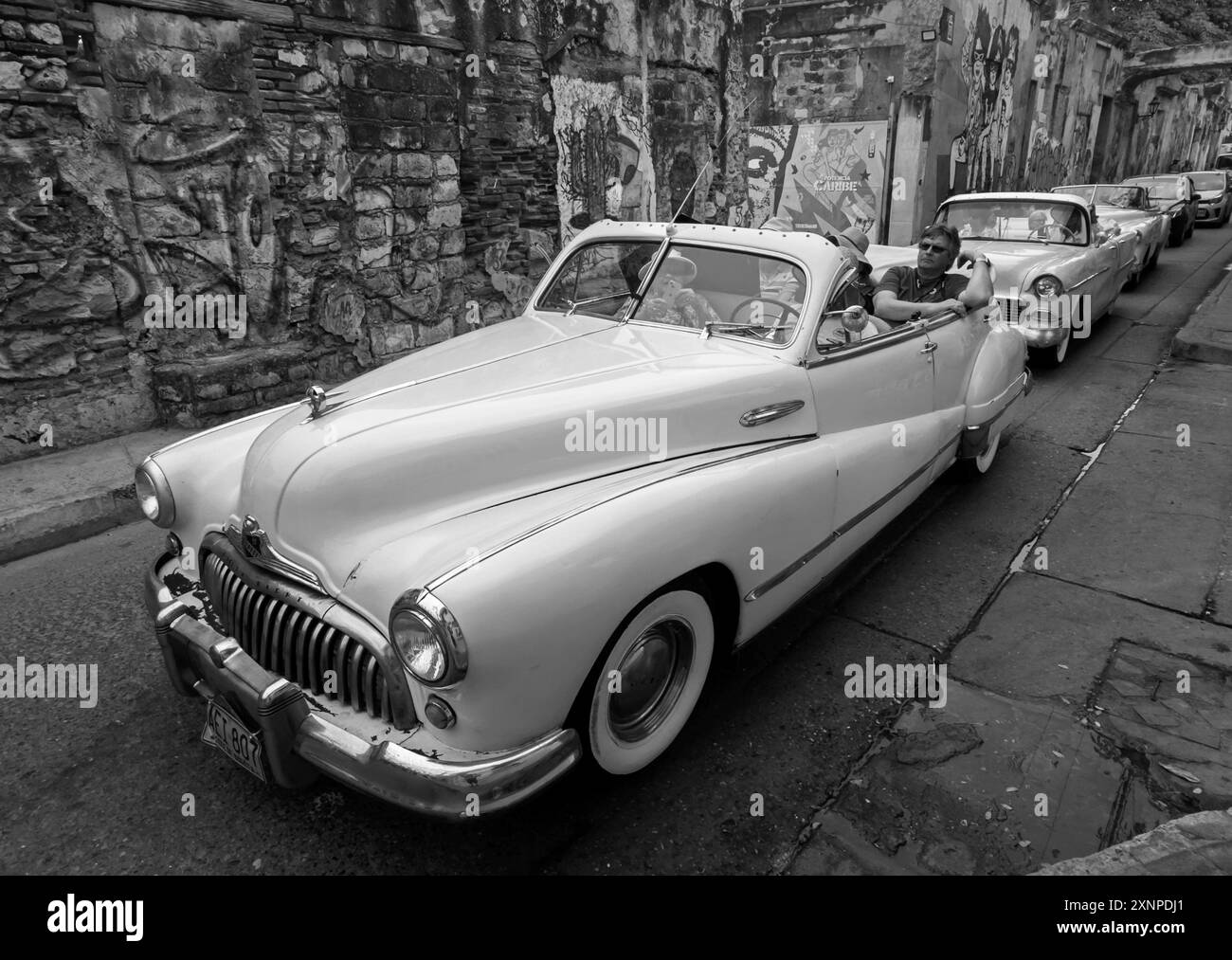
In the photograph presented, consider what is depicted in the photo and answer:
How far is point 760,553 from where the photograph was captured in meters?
2.66

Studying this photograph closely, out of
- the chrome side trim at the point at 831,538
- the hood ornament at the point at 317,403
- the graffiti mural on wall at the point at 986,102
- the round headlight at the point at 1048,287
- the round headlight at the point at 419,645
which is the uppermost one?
the graffiti mural on wall at the point at 986,102

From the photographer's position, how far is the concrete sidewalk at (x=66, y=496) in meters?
4.38

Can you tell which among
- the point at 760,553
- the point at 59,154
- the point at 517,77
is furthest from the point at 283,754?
the point at 517,77

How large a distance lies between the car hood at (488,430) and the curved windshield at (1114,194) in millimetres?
11558

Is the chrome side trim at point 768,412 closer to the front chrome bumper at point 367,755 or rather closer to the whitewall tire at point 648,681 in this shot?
the whitewall tire at point 648,681

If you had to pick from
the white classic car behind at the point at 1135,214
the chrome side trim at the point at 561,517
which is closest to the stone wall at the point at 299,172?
the chrome side trim at the point at 561,517

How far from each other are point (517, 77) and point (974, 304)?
5.14 metres

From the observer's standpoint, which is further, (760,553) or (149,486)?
(149,486)

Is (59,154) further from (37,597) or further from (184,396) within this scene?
(37,597)

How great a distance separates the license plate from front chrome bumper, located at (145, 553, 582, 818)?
1.2 inches

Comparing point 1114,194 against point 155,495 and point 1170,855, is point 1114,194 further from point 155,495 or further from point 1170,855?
point 155,495

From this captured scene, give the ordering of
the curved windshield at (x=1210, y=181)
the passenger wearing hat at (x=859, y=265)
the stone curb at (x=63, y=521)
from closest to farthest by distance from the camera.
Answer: the passenger wearing hat at (x=859, y=265), the stone curb at (x=63, y=521), the curved windshield at (x=1210, y=181)

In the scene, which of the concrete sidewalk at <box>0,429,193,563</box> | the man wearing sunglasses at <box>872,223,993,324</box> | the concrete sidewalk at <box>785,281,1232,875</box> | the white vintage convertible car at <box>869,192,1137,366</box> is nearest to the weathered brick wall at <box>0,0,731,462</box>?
the concrete sidewalk at <box>0,429,193,563</box>

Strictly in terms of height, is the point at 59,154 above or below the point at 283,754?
above
